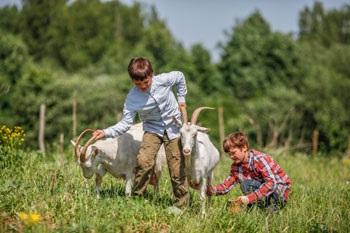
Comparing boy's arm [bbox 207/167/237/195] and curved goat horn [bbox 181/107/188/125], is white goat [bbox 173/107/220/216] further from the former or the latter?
boy's arm [bbox 207/167/237/195]

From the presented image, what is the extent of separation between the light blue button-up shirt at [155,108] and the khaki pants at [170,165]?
113 millimetres

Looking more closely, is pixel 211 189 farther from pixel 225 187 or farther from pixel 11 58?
pixel 11 58

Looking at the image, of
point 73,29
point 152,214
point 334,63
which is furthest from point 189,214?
point 73,29

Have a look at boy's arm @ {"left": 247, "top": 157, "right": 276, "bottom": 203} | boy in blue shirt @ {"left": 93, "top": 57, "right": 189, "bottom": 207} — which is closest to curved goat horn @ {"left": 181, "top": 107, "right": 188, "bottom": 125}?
boy in blue shirt @ {"left": 93, "top": 57, "right": 189, "bottom": 207}

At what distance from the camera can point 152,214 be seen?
5.61m

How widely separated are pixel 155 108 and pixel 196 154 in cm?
86

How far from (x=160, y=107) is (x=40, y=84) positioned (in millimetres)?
24764

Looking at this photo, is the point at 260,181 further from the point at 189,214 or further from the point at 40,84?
the point at 40,84

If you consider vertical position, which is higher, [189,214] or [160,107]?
[160,107]

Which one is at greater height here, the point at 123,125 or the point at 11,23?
the point at 11,23

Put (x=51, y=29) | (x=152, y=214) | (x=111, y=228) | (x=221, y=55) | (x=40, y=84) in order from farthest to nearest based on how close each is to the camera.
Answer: (x=51, y=29), (x=221, y=55), (x=40, y=84), (x=152, y=214), (x=111, y=228)

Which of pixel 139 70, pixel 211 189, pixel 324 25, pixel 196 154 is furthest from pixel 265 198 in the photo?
pixel 324 25

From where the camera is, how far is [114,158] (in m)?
6.65

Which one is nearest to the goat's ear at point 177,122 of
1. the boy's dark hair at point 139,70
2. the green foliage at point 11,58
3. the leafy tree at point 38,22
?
the boy's dark hair at point 139,70
